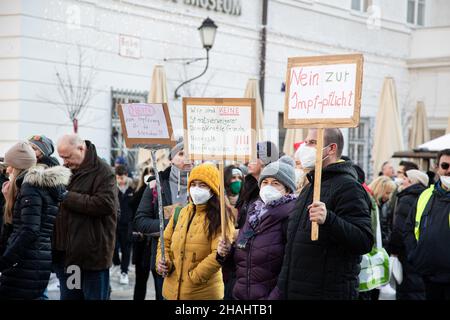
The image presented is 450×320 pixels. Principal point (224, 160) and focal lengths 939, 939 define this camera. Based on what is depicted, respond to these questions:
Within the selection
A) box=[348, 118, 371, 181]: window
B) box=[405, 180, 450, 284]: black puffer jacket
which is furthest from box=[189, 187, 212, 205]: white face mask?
box=[348, 118, 371, 181]: window

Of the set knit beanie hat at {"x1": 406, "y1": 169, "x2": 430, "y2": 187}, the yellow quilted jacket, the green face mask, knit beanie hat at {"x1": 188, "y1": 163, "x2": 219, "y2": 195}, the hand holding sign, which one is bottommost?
the yellow quilted jacket

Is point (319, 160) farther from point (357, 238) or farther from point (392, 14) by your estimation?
point (392, 14)

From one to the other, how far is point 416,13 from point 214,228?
14.2 meters

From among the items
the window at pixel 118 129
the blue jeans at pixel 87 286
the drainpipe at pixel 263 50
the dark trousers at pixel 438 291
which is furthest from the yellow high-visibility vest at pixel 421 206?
the drainpipe at pixel 263 50

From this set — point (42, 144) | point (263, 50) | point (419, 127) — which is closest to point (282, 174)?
point (42, 144)

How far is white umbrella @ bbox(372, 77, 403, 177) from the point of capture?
1783cm

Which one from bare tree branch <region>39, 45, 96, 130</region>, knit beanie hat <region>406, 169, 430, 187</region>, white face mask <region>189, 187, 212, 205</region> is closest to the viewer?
white face mask <region>189, 187, 212, 205</region>

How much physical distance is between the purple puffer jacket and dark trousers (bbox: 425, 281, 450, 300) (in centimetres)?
204

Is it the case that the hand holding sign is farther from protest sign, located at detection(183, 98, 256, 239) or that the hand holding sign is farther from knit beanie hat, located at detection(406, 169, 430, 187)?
knit beanie hat, located at detection(406, 169, 430, 187)

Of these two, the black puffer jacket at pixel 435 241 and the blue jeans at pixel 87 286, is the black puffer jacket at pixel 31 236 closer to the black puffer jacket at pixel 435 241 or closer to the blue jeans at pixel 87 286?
the blue jeans at pixel 87 286

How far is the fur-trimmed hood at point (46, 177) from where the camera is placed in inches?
279

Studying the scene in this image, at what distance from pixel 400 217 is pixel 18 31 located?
27.9 ft

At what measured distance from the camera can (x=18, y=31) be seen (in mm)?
16109
